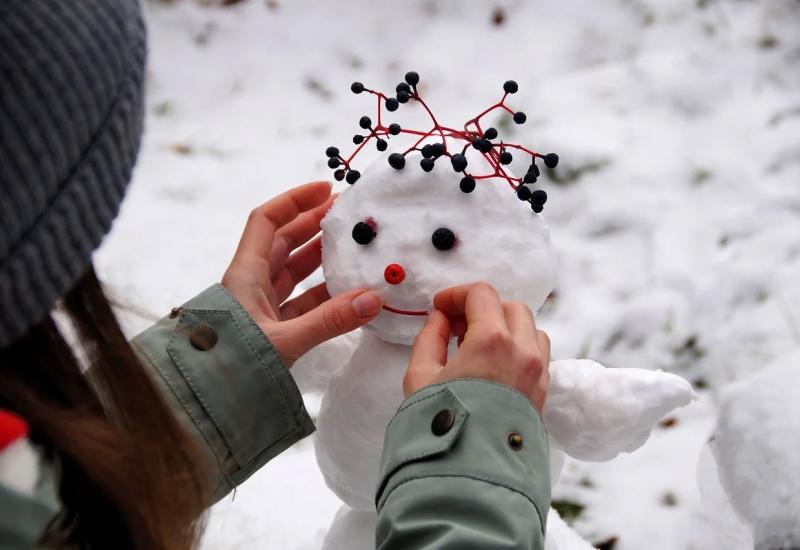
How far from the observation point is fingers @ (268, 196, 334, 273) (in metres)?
1.10

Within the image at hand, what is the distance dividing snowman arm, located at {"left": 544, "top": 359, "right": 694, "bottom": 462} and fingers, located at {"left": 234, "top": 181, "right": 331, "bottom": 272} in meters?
0.37

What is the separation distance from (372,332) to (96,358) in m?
0.36

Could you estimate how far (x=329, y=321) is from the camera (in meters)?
0.92

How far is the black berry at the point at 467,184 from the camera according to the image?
0.92 m

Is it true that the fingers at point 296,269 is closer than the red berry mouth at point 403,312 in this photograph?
No

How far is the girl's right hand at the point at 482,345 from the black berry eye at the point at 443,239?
5cm

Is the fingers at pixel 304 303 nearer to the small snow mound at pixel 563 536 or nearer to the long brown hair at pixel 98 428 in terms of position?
the long brown hair at pixel 98 428

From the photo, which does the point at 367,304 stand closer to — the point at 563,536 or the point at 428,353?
the point at 428,353

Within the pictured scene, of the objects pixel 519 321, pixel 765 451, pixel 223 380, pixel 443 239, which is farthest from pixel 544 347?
pixel 765 451

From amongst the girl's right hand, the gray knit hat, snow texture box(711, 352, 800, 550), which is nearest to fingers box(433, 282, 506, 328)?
the girl's right hand

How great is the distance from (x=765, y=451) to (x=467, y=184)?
568 mm

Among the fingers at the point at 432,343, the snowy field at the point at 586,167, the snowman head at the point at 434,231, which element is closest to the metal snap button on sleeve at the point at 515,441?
the fingers at the point at 432,343

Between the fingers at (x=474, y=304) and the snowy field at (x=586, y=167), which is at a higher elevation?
the fingers at (x=474, y=304)

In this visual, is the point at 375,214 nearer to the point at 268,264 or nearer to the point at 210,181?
the point at 268,264
